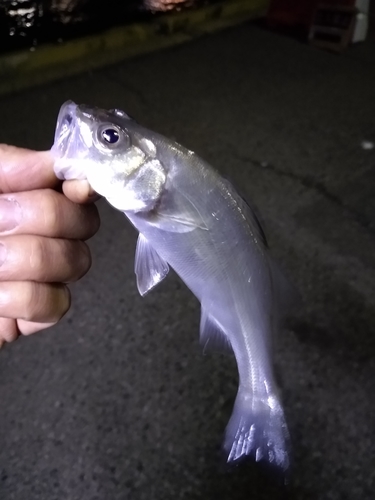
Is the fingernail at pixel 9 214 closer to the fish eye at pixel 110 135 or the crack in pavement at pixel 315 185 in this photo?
the fish eye at pixel 110 135

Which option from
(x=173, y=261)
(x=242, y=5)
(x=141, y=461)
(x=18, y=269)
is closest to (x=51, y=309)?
(x=18, y=269)

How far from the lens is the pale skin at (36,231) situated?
2.70ft

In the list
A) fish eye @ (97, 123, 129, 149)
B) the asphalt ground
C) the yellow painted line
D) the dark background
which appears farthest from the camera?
the dark background

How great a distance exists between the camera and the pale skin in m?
0.82

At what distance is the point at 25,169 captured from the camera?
840 mm

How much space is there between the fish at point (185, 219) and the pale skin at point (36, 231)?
5 cm

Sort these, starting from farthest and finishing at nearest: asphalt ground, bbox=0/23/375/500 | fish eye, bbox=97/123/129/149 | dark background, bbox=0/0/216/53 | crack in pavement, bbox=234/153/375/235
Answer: dark background, bbox=0/0/216/53 → crack in pavement, bbox=234/153/375/235 → asphalt ground, bbox=0/23/375/500 → fish eye, bbox=97/123/129/149

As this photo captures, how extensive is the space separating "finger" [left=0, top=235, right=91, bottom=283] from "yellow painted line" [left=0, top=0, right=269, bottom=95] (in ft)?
7.89

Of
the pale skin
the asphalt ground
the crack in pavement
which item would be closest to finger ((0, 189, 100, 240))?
the pale skin

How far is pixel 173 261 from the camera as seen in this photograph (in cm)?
80

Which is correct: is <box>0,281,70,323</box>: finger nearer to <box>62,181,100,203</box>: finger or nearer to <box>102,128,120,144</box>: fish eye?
<box>62,181,100,203</box>: finger

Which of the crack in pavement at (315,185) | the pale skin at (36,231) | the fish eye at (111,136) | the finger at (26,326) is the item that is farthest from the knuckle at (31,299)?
the crack in pavement at (315,185)

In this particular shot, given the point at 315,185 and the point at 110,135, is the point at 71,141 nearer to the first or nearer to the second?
the point at 110,135

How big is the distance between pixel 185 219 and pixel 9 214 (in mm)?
262
